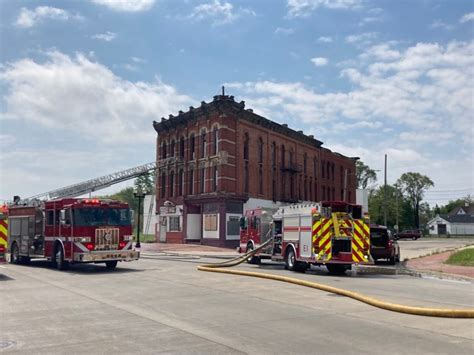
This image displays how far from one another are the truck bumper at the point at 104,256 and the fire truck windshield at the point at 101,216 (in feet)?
3.46

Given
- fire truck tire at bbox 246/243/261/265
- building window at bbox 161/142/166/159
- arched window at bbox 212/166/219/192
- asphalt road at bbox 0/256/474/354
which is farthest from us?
building window at bbox 161/142/166/159

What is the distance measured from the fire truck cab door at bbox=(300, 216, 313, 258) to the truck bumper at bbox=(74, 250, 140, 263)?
6.44m

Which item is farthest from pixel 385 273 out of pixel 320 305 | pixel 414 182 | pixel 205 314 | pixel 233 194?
pixel 414 182

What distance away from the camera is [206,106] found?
4678cm

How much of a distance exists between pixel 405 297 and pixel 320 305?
263 cm

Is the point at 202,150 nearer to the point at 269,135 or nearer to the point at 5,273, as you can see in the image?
the point at 269,135

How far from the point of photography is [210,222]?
152 ft

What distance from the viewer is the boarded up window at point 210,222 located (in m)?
45.7

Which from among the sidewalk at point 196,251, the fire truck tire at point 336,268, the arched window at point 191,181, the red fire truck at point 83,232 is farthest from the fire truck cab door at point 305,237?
the arched window at point 191,181

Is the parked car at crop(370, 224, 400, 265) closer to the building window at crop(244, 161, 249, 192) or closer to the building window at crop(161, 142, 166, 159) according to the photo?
the building window at crop(244, 161, 249, 192)

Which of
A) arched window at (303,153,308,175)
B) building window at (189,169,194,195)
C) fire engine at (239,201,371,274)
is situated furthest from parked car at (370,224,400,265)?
arched window at (303,153,308,175)

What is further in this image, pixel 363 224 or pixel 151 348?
pixel 363 224

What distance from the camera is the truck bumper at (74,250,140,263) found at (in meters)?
18.5

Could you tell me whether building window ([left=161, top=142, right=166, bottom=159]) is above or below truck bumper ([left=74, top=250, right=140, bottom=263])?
above
